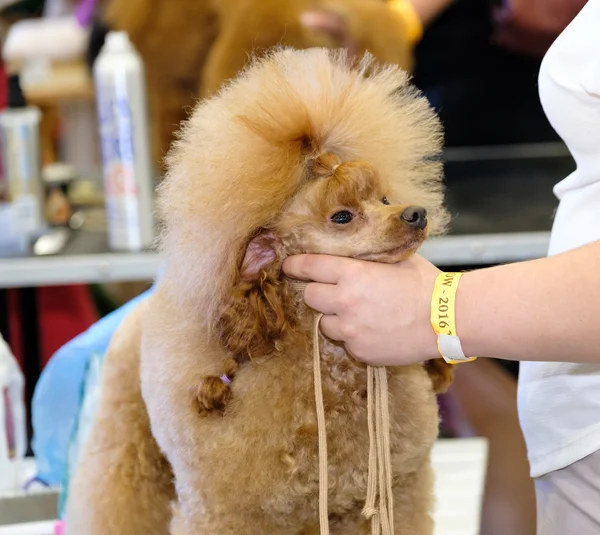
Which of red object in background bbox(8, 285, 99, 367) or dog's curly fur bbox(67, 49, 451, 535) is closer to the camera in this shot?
dog's curly fur bbox(67, 49, 451, 535)

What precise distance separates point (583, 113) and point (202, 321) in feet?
1.09

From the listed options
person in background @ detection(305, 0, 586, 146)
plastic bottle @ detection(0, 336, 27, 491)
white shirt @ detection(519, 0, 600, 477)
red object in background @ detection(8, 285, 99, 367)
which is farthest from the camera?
person in background @ detection(305, 0, 586, 146)

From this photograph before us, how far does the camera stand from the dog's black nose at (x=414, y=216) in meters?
0.52

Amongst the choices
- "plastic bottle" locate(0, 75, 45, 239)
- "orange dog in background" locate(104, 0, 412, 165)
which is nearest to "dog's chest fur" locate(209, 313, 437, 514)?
"orange dog in background" locate(104, 0, 412, 165)

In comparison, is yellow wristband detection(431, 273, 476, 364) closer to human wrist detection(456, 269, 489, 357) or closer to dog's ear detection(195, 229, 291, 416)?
human wrist detection(456, 269, 489, 357)

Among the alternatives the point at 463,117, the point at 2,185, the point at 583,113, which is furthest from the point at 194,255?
the point at 463,117

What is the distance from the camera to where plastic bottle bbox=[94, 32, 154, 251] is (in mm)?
1109

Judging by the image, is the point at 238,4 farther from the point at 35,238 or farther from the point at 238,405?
the point at 238,405

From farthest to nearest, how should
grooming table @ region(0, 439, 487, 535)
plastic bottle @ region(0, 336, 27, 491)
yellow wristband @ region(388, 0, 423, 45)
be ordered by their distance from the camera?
1. yellow wristband @ region(388, 0, 423, 45)
2. plastic bottle @ region(0, 336, 27, 491)
3. grooming table @ region(0, 439, 487, 535)

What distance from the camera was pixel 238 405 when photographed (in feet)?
1.76

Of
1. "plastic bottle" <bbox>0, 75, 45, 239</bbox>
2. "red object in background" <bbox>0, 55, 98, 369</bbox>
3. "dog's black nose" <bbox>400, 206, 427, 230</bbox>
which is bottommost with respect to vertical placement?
"red object in background" <bbox>0, 55, 98, 369</bbox>

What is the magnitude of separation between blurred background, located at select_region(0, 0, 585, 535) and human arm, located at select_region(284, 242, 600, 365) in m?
0.30

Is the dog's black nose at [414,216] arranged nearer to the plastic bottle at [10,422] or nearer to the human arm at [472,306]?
the human arm at [472,306]

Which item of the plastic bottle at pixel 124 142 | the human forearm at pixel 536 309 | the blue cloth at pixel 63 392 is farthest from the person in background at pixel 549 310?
the plastic bottle at pixel 124 142
